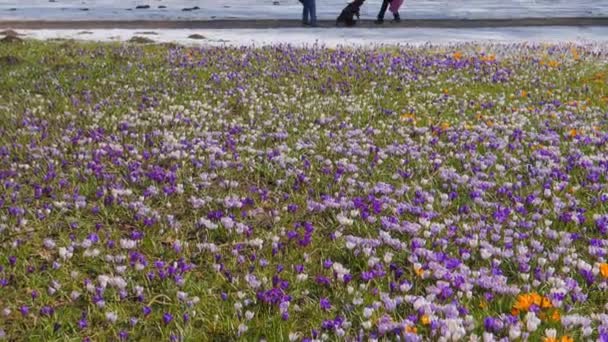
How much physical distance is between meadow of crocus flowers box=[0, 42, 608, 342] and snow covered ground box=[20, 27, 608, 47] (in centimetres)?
1257

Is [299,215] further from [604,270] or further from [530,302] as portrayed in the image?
[604,270]

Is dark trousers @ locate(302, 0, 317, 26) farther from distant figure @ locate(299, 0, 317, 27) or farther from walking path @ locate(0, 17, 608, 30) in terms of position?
walking path @ locate(0, 17, 608, 30)

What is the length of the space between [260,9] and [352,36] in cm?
1549

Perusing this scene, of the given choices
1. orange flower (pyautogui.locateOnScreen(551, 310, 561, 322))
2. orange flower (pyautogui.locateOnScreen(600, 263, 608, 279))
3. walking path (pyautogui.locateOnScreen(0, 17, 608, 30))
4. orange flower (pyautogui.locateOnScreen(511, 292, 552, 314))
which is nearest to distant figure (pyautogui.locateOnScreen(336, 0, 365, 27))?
walking path (pyautogui.locateOnScreen(0, 17, 608, 30))

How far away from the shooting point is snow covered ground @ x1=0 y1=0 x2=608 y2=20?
36.1 m

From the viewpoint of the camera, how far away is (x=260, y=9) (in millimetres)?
40281

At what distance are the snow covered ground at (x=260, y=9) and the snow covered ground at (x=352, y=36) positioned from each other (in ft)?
24.5

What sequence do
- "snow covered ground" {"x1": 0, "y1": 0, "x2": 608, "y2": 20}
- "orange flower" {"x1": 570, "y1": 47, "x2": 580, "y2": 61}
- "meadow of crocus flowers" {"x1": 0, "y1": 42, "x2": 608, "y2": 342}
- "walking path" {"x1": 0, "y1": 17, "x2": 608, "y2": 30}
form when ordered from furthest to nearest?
"snow covered ground" {"x1": 0, "y1": 0, "x2": 608, "y2": 20}, "walking path" {"x1": 0, "y1": 17, "x2": 608, "y2": 30}, "orange flower" {"x1": 570, "y1": 47, "x2": 580, "y2": 61}, "meadow of crocus flowers" {"x1": 0, "y1": 42, "x2": 608, "y2": 342}

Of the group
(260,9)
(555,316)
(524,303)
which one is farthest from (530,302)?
(260,9)

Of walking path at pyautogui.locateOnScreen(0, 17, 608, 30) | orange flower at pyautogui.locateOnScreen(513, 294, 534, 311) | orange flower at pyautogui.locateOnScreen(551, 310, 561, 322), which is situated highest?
walking path at pyautogui.locateOnScreen(0, 17, 608, 30)

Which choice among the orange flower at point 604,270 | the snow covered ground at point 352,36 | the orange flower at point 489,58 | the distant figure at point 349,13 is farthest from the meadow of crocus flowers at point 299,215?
the distant figure at point 349,13

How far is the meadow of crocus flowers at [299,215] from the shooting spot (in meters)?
4.40

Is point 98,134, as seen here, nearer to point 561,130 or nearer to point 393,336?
point 393,336

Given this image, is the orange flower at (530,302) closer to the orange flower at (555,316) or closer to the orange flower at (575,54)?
the orange flower at (555,316)
